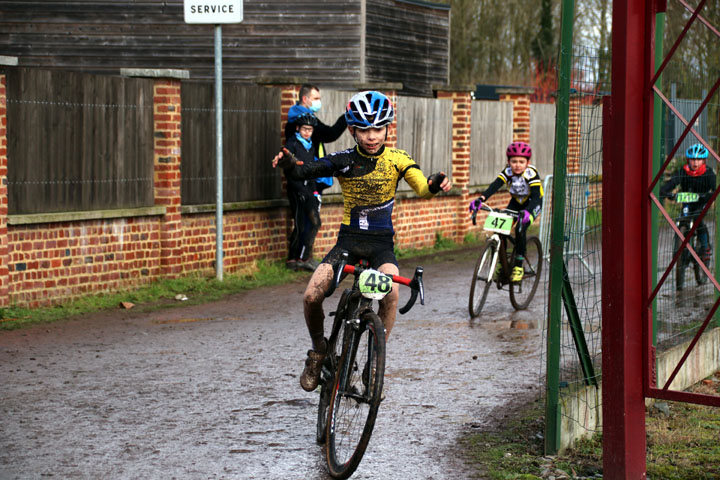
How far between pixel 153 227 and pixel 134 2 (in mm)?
11848

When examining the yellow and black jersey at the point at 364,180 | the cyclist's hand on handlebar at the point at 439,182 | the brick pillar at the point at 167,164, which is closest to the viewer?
the cyclist's hand on handlebar at the point at 439,182

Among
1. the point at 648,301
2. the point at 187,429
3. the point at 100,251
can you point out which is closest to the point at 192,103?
the point at 100,251

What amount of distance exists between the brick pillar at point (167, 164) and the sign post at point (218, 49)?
0.49 meters

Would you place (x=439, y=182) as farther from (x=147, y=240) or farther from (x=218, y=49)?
(x=218, y=49)

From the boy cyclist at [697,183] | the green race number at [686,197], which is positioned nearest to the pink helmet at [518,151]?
the boy cyclist at [697,183]

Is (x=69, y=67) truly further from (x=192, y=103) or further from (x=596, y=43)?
(x=596, y=43)

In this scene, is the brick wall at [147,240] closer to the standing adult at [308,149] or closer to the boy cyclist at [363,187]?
the standing adult at [308,149]

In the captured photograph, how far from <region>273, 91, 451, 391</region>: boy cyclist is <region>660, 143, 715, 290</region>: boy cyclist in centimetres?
615

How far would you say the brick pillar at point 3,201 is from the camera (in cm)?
1018

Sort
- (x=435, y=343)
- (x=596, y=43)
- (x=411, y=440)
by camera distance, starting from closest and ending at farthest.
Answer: (x=411, y=440), (x=435, y=343), (x=596, y=43)

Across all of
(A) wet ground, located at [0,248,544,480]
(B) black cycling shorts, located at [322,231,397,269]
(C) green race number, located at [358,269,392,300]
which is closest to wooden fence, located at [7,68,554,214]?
(A) wet ground, located at [0,248,544,480]

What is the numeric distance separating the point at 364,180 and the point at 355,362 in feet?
3.73

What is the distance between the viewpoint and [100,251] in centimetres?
1149

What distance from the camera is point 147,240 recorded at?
1219 centimetres
